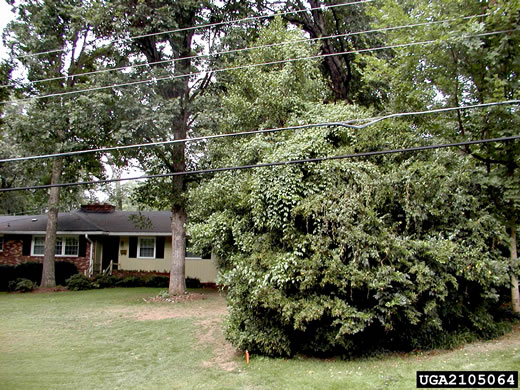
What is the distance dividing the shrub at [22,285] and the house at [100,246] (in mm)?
2991

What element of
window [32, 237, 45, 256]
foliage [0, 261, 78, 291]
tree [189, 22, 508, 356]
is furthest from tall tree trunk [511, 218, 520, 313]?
window [32, 237, 45, 256]

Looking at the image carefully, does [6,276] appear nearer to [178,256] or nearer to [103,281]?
[103,281]

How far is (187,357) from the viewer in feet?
26.5

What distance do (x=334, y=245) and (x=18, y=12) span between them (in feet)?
51.8

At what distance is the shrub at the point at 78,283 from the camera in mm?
18422

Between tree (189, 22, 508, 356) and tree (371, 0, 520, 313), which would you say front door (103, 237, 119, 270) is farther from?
tree (371, 0, 520, 313)

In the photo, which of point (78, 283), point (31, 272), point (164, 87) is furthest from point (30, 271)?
point (164, 87)

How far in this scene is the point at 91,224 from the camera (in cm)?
2138

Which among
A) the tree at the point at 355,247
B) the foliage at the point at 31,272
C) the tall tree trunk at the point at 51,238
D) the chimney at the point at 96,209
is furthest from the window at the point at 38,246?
the tree at the point at 355,247

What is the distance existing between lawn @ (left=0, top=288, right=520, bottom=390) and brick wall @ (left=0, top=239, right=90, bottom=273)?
928 cm

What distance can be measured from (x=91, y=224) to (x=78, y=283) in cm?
390

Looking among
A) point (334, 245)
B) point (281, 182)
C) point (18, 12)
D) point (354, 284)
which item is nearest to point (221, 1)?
point (18, 12)

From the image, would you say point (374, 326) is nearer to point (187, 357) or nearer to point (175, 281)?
point (187, 357)

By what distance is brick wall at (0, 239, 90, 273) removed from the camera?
2117 cm
